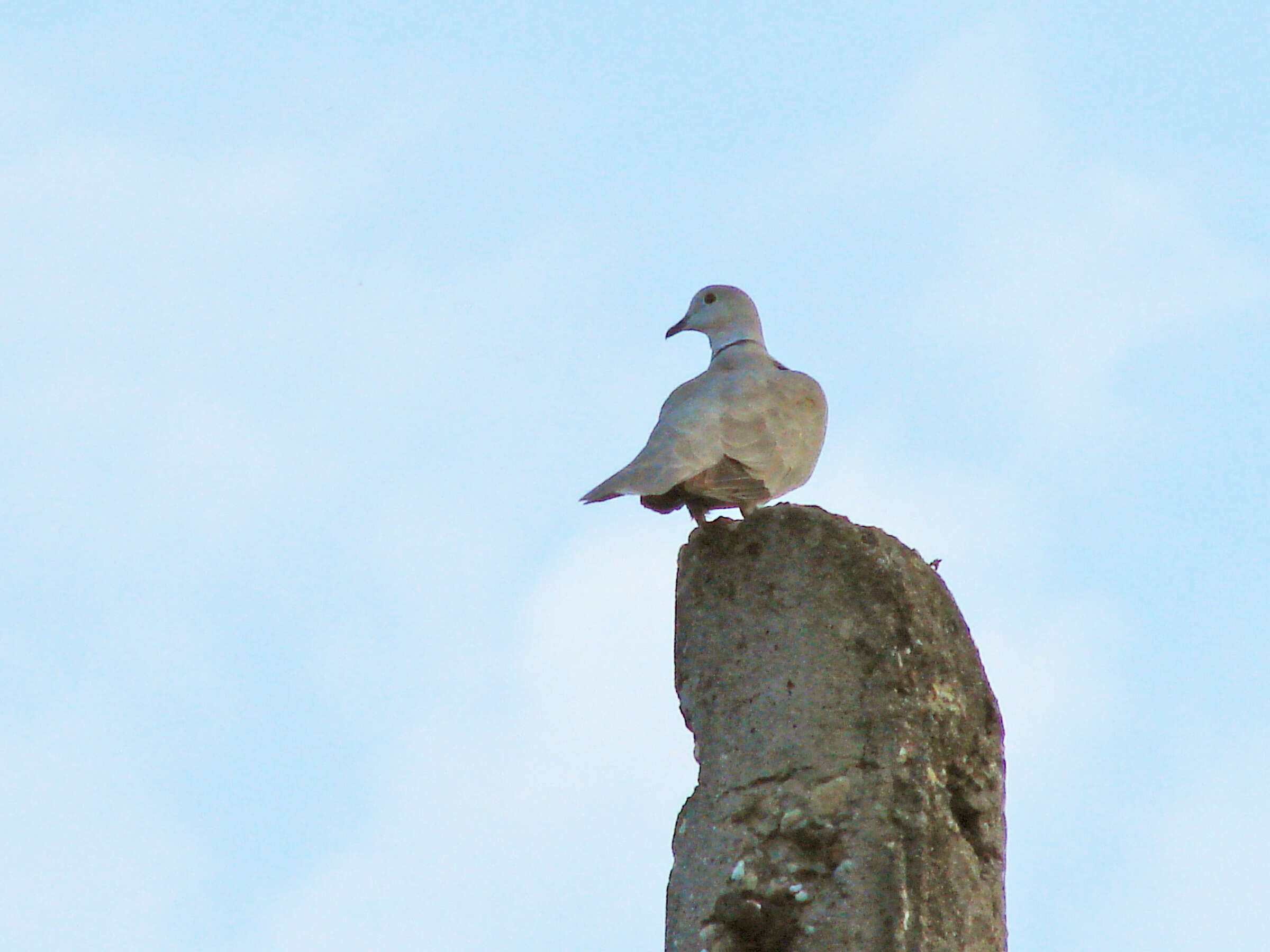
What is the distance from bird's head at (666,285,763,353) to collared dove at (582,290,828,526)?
863 millimetres

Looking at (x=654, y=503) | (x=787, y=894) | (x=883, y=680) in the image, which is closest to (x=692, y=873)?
(x=787, y=894)

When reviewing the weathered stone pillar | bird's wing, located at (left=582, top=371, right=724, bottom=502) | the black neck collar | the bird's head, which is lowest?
the weathered stone pillar

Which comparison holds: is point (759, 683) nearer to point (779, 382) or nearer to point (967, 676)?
point (967, 676)

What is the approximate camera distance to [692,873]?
5.87 m

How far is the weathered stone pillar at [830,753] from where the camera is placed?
18.5 feet

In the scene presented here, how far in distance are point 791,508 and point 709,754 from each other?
803mm

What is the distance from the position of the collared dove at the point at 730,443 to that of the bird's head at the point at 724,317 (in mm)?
863

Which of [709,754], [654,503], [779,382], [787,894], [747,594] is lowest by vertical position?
[787,894]

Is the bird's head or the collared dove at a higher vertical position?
the bird's head

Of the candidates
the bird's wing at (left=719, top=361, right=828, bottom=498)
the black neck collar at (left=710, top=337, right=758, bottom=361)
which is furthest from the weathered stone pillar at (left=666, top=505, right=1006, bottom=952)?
the black neck collar at (left=710, top=337, right=758, bottom=361)

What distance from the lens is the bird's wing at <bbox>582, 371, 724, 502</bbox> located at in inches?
282

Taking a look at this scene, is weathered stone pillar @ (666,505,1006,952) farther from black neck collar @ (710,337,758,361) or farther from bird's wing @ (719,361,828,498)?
black neck collar @ (710,337,758,361)

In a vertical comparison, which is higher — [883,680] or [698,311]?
[698,311]

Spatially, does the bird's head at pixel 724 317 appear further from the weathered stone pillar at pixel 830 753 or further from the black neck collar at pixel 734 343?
the weathered stone pillar at pixel 830 753
